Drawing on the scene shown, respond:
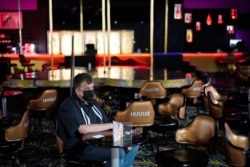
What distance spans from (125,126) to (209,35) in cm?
1649

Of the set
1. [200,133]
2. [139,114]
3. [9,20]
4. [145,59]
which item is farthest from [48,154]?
[9,20]

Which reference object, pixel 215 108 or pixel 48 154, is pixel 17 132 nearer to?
pixel 48 154

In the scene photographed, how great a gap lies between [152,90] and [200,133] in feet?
11.1

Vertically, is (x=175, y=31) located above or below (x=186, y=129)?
above

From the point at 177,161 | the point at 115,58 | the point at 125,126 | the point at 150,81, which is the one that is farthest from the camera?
the point at 115,58

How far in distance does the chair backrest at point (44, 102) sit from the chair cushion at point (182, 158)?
3363mm

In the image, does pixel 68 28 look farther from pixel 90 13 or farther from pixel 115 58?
pixel 115 58

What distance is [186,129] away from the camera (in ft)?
17.0

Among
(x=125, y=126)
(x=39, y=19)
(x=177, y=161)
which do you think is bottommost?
(x=177, y=161)

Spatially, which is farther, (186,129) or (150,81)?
(150,81)

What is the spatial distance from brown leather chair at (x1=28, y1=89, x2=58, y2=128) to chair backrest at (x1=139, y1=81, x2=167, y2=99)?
1.69 meters

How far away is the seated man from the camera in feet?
14.1

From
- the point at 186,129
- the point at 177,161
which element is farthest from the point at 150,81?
the point at 177,161

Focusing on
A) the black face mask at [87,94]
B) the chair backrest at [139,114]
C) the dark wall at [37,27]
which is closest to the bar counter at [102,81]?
the chair backrest at [139,114]
